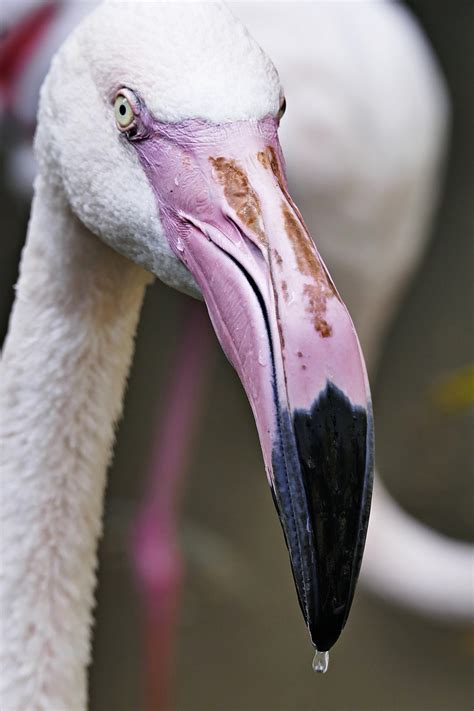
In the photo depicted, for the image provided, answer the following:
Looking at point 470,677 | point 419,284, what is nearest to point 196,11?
point 470,677

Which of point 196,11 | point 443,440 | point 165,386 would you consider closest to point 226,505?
point 165,386

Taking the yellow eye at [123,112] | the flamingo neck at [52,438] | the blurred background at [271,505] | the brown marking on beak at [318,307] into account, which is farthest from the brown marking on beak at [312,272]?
the blurred background at [271,505]

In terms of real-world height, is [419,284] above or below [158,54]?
above

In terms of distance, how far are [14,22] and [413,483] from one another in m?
2.02

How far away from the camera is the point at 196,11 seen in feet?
3.13

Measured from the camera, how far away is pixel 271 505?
11.8 feet

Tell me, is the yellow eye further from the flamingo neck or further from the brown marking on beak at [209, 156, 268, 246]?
the flamingo neck

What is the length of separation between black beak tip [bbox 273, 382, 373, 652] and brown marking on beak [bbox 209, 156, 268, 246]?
0.15 meters

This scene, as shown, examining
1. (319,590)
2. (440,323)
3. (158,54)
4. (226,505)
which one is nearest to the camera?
(319,590)

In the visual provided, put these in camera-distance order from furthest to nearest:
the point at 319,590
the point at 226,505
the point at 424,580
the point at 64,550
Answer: the point at 226,505
the point at 424,580
the point at 64,550
the point at 319,590

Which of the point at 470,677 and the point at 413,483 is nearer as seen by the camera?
the point at 470,677

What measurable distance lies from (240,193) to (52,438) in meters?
0.42

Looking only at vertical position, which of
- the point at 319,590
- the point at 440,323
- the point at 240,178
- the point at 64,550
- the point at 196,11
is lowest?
the point at 64,550

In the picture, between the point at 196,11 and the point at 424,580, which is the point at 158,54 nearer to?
the point at 196,11
